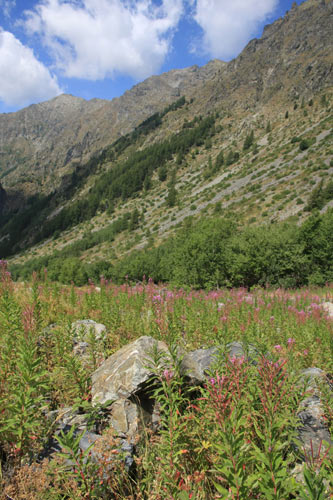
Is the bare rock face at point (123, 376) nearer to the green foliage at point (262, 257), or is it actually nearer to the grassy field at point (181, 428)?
the grassy field at point (181, 428)

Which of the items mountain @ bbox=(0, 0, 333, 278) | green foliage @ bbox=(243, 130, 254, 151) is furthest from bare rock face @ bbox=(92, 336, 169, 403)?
green foliage @ bbox=(243, 130, 254, 151)

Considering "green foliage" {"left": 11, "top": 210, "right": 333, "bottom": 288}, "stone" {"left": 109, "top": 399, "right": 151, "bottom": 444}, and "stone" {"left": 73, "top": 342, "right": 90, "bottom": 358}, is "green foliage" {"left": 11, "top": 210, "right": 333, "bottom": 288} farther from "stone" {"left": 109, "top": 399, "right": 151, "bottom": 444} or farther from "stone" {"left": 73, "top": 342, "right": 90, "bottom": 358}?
"stone" {"left": 109, "top": 399, "right": 151, "bottom": 444}

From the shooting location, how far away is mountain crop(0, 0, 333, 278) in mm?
58406

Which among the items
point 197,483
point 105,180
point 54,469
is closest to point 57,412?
point 54,469

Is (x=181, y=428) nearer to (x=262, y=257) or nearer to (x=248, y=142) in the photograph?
(x=262, y=257)

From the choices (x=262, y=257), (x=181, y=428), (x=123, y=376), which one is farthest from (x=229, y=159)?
(x=181, y=428)

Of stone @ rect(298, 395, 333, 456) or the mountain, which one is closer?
stone @ rect(298, 395, 333, 456)

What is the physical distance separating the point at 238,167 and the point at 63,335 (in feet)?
294

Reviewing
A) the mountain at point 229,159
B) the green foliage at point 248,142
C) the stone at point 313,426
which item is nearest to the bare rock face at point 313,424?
the stone at point 313,426

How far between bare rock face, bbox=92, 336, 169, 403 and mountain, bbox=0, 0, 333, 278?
4211 centimetres

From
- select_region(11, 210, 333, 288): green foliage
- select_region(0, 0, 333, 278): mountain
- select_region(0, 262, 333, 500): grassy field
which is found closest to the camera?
select_region(0, 262, 333, 500): grassy field

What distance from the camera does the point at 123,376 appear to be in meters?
3.30

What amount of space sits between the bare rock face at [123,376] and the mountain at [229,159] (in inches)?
1658

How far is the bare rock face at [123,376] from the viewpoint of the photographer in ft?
10.4
